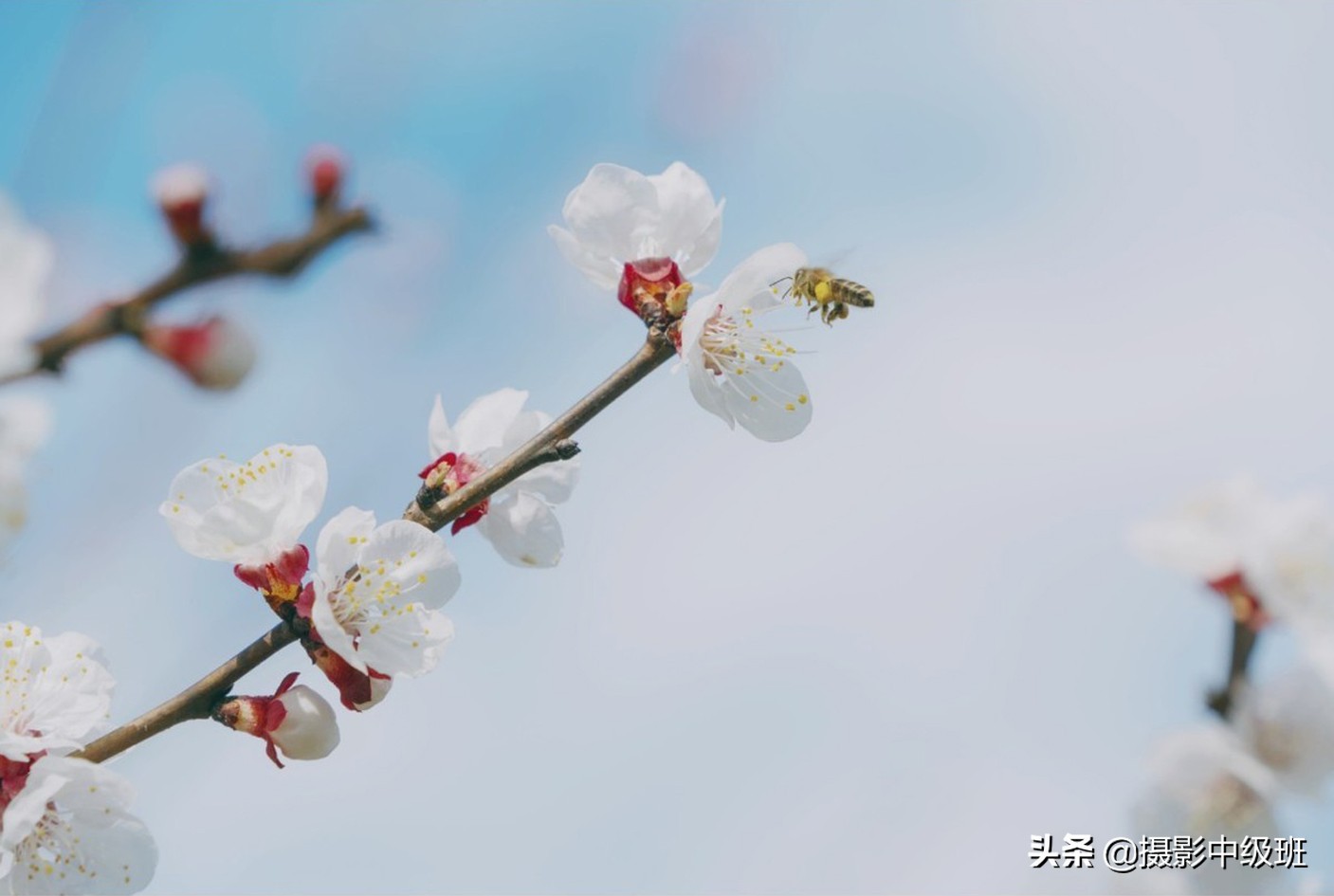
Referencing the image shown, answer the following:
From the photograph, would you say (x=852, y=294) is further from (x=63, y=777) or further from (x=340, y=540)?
(x=63, y=777)

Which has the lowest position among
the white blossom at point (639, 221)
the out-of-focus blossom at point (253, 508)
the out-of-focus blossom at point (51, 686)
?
the out-of-focus blossom at point (51, 686)

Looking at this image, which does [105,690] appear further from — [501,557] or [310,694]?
[501,557]

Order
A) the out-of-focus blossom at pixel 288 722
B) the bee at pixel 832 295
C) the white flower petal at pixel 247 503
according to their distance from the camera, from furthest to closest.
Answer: the bee at pixel 832 295 < the white flower petal at pixel 247 503 < the out-of-focus blossom at pixel 288 722

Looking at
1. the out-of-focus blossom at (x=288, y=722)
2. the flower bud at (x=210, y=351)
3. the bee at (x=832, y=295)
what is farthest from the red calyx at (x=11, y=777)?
the bee at (x=832, y=295)

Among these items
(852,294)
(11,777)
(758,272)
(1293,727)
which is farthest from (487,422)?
(1293,727)

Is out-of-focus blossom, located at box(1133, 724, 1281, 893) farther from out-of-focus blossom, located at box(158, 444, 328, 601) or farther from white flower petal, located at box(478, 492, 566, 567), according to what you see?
out-of-focus blossom, located at box(158, 444, 328, 601)

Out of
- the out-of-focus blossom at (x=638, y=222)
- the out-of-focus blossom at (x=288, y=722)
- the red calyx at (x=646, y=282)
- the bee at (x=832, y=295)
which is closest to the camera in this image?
the out-of-focus blossom at (x=288, y=722)

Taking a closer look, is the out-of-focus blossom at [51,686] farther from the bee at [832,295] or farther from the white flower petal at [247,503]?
the bee at [832,295]
